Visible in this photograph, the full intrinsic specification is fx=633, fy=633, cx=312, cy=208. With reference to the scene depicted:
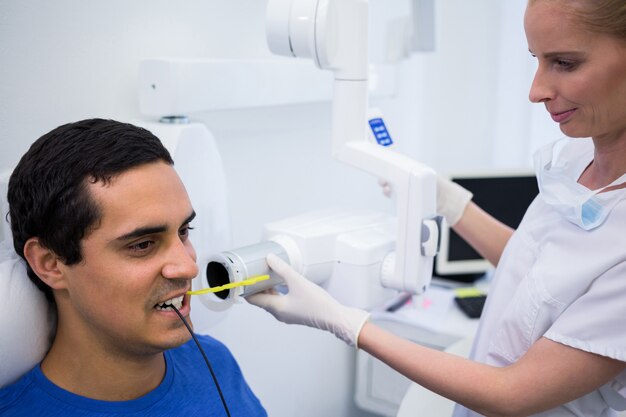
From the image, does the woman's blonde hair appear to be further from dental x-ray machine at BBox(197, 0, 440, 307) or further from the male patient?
the male patient

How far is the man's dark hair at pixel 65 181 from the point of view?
930 mm

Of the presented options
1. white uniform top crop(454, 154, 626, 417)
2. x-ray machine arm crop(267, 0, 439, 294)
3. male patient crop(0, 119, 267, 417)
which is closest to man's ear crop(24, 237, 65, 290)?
male patient crop(0, 119, 267, 417)

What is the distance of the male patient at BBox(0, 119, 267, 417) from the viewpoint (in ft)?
3.08

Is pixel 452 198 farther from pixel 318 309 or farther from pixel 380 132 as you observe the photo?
pixel 318 309

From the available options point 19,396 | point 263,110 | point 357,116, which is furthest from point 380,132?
point 19,396

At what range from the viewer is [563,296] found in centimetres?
109

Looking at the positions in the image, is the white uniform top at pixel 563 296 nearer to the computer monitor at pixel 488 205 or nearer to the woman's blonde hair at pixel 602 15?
the woman's blonde hair at pixel 602 15

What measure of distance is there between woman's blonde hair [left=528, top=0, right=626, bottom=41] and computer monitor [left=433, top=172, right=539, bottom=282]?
1416 millimetres

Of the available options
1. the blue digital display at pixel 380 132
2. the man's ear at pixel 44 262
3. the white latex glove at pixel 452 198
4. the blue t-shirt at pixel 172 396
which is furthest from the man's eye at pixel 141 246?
the white latex glove at pixel 452 198

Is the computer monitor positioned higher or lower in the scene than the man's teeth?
lower

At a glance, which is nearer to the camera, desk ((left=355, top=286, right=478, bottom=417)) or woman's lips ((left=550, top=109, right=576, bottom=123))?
woman's lips ((left=550, top=109, right=576, bottom=123))

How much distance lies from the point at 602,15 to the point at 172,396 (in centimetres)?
94

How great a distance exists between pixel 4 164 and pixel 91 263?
1.04 ft

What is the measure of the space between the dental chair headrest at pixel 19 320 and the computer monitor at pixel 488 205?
5.44 ft
